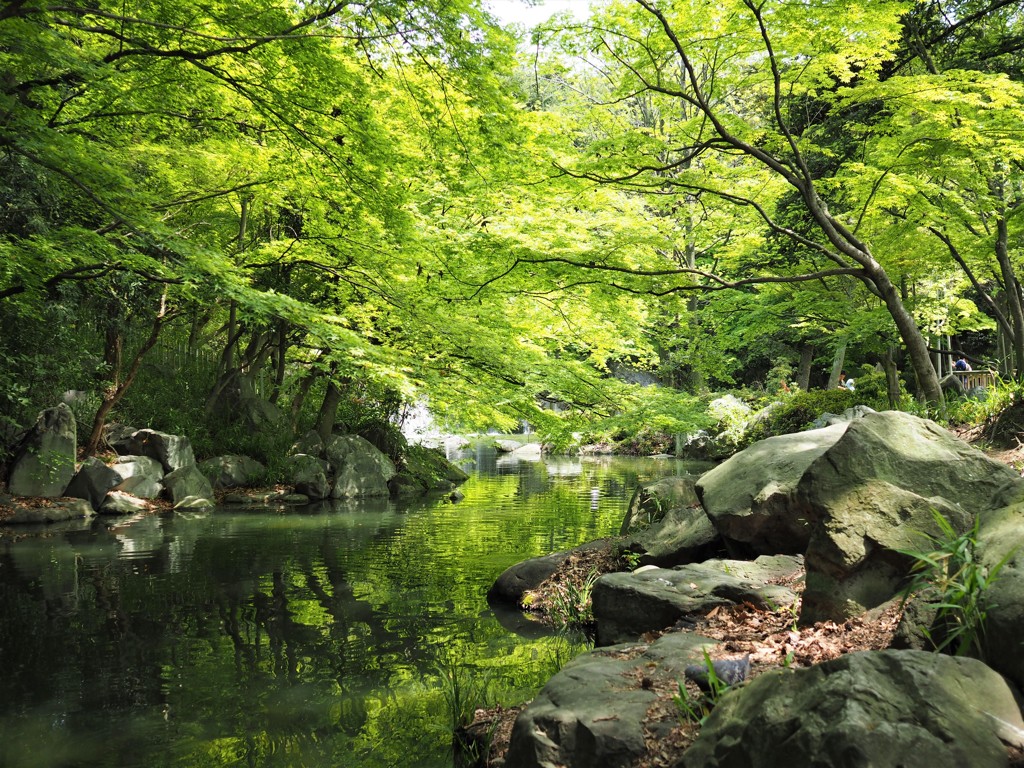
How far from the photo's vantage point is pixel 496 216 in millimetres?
13461

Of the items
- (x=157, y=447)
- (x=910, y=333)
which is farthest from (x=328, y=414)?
(x=910, y=333)

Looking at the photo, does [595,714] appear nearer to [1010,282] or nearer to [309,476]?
[1010,282]

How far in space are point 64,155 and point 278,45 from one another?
7.86ft

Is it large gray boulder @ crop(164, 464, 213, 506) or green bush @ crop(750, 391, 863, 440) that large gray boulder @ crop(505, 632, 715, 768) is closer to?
large gray boulder @ crop(164, 464, 213, 506)

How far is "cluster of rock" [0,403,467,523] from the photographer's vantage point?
13539 mm

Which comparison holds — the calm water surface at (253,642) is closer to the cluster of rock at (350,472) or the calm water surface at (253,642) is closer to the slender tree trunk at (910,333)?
the cluster of rock at (350,472)

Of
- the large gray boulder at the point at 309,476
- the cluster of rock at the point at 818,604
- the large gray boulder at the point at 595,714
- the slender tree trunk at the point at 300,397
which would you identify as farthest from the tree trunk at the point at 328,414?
the large gray boulder at the point at 595,714

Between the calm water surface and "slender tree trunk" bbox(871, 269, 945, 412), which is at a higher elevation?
"slender tree trunk" bbox(871, 269, 945, 412)

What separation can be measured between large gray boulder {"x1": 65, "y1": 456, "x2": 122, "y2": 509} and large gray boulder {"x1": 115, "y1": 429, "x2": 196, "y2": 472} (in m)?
1.45

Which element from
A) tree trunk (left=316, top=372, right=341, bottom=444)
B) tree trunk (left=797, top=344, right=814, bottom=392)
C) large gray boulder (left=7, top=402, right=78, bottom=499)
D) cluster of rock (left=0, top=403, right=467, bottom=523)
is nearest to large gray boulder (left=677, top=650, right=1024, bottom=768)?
cluster of rock (left=0, top=403, right=467, bottom=523)

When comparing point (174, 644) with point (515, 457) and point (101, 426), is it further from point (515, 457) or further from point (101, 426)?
point (515, 457)

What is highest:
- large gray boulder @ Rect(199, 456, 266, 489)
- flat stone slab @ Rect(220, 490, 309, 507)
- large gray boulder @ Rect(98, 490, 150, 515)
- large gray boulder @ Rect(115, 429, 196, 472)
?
large gray boulder @ Rect(115, 429, 196, 472)

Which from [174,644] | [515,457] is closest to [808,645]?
[174,644]

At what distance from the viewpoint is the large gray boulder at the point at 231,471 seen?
55.2ft
